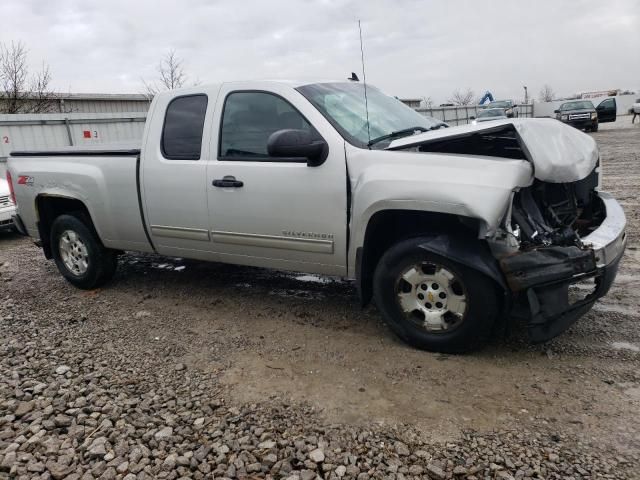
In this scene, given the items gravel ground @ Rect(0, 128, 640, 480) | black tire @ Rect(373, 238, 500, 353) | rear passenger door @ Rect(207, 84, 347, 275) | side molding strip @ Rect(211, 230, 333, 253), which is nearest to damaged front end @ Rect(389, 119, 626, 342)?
black tire @ Rect(373, 238, 500, 353)

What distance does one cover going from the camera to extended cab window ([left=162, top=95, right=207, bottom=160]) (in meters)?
4.46

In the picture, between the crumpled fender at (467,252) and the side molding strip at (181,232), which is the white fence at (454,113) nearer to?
the side molding strip at (181,232)

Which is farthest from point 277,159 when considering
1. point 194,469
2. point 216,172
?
point 194,469

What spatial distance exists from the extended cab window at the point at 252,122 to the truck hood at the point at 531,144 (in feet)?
2.99

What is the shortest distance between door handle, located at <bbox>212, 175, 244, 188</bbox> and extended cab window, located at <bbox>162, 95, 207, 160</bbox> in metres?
0.33

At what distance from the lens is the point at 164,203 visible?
4.60 m

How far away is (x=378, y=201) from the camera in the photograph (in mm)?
3482

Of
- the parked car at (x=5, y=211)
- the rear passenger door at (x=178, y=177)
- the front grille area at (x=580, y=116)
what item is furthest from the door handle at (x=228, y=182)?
the front grille area at (x=580, y=116)

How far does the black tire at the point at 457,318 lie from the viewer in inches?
130

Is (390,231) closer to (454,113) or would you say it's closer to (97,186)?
(97,186)

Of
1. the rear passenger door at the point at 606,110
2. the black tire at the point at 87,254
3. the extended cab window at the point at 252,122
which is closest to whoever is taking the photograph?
the extended cab window at the point at 252,122

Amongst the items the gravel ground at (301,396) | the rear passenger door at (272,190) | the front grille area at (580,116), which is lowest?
the gravel ground at (301,396)

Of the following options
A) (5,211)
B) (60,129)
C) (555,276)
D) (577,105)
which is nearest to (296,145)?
(555,276)

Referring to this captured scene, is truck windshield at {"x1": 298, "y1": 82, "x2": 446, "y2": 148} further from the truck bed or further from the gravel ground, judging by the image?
the truck bed
